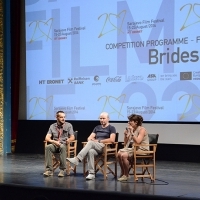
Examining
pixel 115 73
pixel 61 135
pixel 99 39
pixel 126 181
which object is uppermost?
pixel 99 39

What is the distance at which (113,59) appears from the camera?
342 inches

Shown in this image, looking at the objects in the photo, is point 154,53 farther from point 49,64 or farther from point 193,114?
point 49,64

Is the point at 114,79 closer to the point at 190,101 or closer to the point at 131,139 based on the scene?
the point at 190,101

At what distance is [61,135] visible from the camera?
6.83 metres

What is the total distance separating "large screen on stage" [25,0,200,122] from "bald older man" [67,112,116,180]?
178 cm

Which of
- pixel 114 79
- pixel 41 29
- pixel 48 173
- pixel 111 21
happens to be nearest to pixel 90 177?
pixel 48 173

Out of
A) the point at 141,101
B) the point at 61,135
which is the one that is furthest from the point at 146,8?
the point at 61,135

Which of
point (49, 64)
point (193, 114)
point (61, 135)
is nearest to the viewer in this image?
point (61, 135)

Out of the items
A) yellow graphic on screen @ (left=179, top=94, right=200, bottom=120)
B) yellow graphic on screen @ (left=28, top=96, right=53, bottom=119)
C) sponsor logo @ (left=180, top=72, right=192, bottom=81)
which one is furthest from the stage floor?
yellow graphic on screen @ (left=28, top=96, right=53, bottom=119)

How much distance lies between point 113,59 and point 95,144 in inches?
98.6

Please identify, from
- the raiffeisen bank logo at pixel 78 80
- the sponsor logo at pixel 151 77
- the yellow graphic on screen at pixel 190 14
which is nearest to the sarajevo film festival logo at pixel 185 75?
the sponsor logo at pixel 151 77

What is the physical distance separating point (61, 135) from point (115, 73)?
217 centimetres

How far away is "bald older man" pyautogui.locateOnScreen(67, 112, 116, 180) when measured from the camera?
21.1ft

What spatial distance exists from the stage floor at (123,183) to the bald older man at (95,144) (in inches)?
8.0
